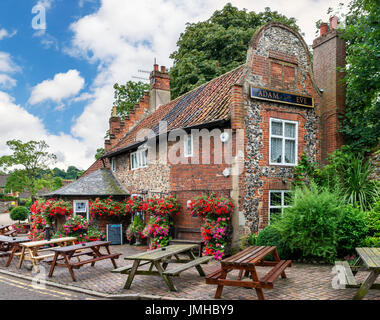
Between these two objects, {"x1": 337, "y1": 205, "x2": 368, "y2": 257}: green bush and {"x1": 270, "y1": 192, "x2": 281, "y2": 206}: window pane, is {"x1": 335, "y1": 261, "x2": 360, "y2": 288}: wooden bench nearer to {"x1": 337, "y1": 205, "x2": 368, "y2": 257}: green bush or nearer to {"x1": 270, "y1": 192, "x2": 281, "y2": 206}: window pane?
{"x1": 337, "y1": 205, "x2": 368, "y2": 257}: green bush

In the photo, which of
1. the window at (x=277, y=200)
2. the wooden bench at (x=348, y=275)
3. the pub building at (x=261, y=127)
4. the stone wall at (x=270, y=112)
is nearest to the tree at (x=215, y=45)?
the pub building at (x=261, y=127)

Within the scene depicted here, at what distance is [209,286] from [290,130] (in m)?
7.71

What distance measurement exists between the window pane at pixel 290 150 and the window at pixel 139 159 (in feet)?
23.0

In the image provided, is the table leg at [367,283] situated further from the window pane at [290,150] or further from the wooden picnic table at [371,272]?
the window pane at [290,150]

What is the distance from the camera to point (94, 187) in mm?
17984

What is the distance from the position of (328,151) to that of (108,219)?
36.6ft

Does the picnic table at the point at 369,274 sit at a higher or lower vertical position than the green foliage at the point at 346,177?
lower

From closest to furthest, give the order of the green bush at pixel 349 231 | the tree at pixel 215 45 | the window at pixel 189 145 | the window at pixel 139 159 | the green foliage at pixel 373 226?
the green foliage at pixel 373 226
the green bush at pixel 349 231
the window at pixel 189 145
the window at pixel 139 159
the tree at pixel 215 45

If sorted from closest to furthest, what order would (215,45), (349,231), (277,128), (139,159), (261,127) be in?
(349,231) → (261,127) → (277,128) → (139,159) → (215,45)

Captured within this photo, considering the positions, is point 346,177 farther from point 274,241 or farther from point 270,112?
point 274,241

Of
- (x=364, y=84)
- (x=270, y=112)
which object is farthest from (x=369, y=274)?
(x=364, y=84)

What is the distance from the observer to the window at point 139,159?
54.7 ft
